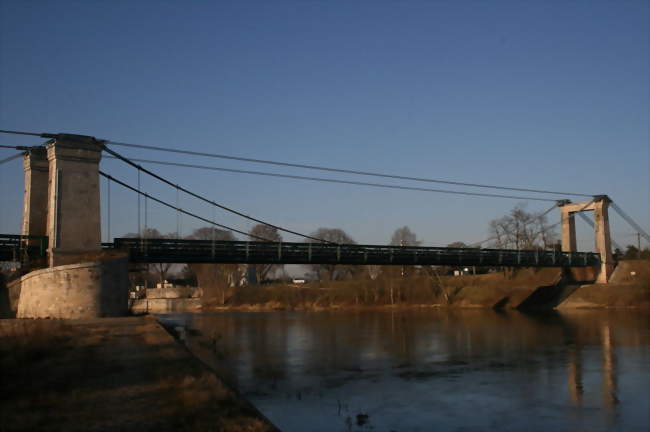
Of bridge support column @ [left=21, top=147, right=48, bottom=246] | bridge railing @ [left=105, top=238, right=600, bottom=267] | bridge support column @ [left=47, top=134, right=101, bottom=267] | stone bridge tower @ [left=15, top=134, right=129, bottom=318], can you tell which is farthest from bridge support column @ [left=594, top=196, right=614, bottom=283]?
bridge support column @ [left=21, top=147, right=48, bottom=246]

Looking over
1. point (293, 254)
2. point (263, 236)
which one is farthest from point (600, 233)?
point (263, 236)

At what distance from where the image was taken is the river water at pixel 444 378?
1453 cm

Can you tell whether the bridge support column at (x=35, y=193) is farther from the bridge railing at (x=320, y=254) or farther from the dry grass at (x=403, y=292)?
the dry grass at (x=403, y=292)

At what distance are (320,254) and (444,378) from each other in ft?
99.5

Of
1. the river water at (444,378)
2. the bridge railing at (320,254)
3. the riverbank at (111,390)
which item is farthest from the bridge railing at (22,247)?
the riverbank at (111,390)

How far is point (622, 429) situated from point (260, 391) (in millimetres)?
10199

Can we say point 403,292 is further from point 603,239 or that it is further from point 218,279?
point 218,279

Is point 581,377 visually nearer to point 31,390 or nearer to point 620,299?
point 31,390

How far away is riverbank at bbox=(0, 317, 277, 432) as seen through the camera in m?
9.66

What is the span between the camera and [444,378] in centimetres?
2094

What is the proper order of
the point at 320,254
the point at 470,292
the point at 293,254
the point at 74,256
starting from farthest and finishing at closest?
the point at 470,292 < the point at 320,254 < the point at 293,254 < the point at 74,256

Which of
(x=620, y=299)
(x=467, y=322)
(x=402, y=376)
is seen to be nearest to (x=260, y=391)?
(x=402, y=376)

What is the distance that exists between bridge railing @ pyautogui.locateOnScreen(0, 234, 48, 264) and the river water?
10825 mm

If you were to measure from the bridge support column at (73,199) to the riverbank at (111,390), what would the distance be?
15.1 m
